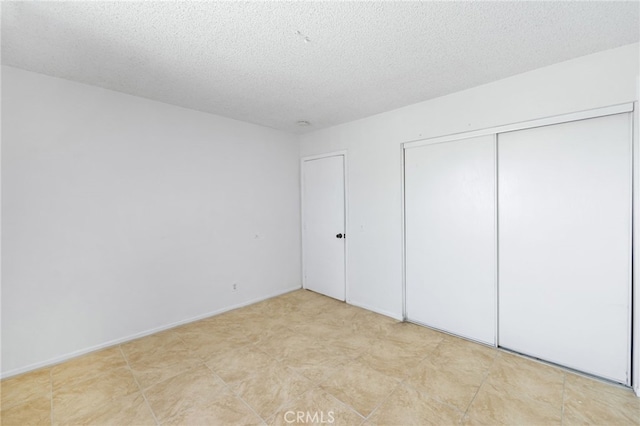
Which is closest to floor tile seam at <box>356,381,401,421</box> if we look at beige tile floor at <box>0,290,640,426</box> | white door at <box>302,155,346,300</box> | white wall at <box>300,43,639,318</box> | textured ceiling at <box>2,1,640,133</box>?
beige tile floor at <box>0,290,640,426</box>

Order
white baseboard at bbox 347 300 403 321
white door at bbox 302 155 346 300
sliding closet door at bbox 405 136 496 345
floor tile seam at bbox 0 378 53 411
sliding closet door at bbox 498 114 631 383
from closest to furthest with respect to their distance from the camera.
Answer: floor tile seam at bbox 0 378 53 411 → sliding closet door at bbox 498 114 631 383 → sliding closet door at bbox 405 136 496 345 → white baseboard at bbox 347 300 403 321 → white door at bbox 302 155 346 300

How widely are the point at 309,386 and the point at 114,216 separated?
251 centimetres

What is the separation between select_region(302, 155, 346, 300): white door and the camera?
3.92m

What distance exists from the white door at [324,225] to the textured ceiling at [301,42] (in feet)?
4.76

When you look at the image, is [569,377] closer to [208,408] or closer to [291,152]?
[208,408]

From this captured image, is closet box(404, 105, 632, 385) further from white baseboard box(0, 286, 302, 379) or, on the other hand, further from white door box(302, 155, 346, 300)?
white baseboard box(0, 286, 302, 379)

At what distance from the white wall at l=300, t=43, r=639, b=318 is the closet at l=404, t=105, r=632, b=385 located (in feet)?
0.44

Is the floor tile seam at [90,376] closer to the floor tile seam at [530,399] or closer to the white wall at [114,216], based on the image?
the white wall at [114,216]

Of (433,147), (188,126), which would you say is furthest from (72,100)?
(433,147)

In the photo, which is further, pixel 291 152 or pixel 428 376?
pixel 291 152

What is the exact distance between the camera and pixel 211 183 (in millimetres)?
3428

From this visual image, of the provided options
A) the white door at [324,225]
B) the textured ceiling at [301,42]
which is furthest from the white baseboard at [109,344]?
the textured ceiling at [301,42]

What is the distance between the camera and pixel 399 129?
3.23m

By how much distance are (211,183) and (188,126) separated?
73 cm
